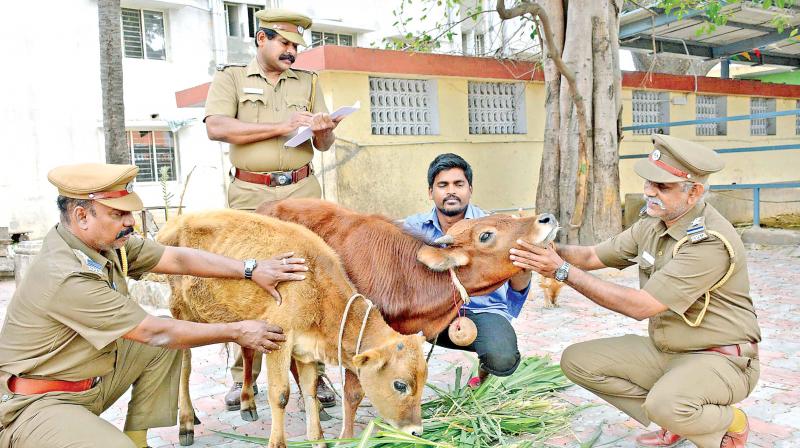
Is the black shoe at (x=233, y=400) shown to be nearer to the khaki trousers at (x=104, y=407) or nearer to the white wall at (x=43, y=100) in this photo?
the khaki trousers at (x=104, y=407)

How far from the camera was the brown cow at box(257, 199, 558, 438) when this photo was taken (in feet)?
11.4

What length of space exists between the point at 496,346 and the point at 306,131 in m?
1.70

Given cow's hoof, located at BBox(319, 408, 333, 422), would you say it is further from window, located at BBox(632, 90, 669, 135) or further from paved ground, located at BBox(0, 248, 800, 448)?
window, located at BBox(632, 90, 669, 135)

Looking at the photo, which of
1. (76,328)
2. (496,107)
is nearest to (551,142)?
(496,107)

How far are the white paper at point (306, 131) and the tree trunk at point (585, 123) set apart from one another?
497cm

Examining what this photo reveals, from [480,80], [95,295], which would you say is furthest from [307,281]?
[480,80]

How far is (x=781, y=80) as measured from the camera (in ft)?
86.1

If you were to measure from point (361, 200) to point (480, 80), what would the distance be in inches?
118

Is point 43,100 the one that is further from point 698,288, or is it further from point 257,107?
point 698,288

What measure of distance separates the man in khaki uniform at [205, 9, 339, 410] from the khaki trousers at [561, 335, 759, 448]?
73.5 inches

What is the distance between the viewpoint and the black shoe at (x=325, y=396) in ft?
14.8

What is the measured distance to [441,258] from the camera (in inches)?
136

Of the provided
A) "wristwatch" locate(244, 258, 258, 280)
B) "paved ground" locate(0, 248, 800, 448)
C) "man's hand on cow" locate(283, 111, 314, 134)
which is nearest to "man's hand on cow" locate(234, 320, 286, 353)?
"wristwatch" locate(244, 258, 258, 280)

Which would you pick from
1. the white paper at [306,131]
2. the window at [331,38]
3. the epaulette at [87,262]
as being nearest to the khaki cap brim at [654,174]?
the white paper at [306,131]
